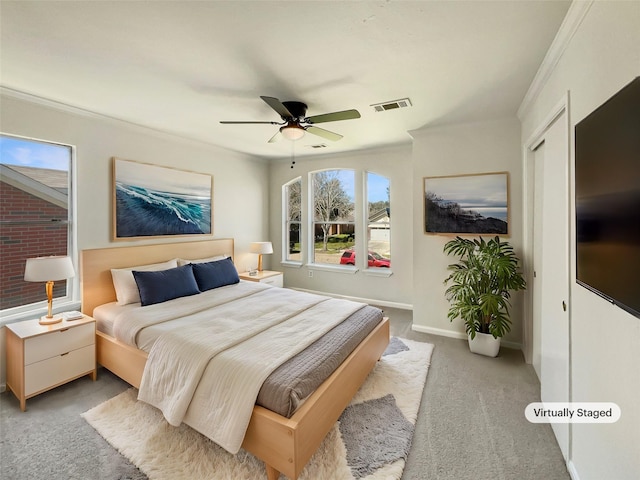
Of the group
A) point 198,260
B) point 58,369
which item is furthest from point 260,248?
point 58,369

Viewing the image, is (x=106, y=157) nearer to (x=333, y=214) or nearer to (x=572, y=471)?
(x=333, y=214)

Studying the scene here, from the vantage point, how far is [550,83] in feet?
6.88

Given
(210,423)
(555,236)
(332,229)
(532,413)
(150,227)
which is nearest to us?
(210,423)

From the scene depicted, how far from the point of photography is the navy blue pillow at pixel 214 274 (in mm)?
3590

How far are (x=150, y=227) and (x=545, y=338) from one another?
4.36 m

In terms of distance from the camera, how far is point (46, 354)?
7.79ft

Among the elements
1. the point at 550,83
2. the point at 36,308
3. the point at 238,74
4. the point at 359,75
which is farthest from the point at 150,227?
the point at 550,83

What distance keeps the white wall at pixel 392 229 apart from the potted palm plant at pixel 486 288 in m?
1.24

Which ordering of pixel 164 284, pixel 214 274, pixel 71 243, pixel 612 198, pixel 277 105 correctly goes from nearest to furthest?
1. pixel 612 198
2. pixel 277 105
3. pixel 71 243
4. pixel 164 284
5. pixel 214 274

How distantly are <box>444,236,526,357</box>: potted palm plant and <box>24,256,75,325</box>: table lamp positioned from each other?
3923 millimetres

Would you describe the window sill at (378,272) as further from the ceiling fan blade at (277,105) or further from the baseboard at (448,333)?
the ceiling fan blade at (277,105)

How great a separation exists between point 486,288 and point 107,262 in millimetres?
4225

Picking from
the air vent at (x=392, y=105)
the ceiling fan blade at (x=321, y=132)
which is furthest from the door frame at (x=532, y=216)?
the ceiling fan blade at (x=321, y=132)

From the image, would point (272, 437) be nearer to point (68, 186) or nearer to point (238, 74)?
point (238, 74)
